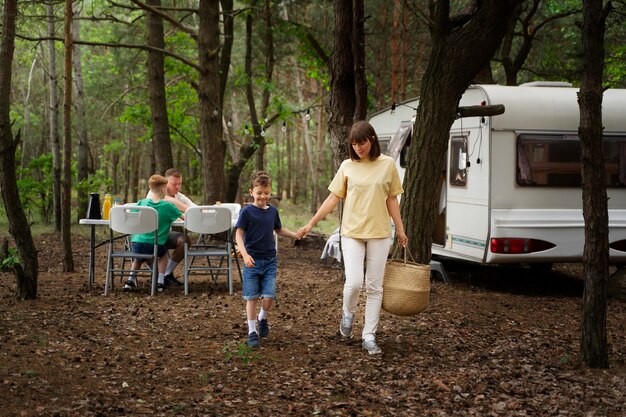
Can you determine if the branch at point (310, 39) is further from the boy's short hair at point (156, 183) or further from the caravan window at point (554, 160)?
the boy's short hair at point (156, 183)

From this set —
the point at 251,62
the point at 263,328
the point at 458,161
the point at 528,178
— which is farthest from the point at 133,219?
the point at 251,62

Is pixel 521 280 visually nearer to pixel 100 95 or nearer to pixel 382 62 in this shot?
pixel 382 62

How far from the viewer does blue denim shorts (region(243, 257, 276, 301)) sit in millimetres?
6328

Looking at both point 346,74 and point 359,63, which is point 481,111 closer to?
point 359,63

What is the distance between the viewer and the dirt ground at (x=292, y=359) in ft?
16.0

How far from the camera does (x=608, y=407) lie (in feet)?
16.1

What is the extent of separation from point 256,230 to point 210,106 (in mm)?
7569

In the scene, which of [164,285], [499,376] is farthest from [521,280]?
[499,376]

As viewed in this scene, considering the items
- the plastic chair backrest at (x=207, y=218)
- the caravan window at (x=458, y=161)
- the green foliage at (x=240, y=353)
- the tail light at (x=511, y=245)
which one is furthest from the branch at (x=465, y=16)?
the green foliage at (x=240, y=353)

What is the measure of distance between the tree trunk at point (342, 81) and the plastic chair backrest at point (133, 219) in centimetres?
235

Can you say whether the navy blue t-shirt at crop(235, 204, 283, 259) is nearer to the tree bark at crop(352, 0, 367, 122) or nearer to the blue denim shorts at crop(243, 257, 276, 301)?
the blue denim shorts at crop(243, 257, 276, 301)

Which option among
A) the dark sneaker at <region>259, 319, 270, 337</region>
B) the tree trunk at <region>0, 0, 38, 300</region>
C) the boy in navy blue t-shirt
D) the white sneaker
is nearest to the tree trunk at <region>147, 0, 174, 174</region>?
the tree trunk at <region>0, 0, 38, 300</region>

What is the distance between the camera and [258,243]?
632 cm

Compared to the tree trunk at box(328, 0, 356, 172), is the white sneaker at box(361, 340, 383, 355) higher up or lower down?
lower down
